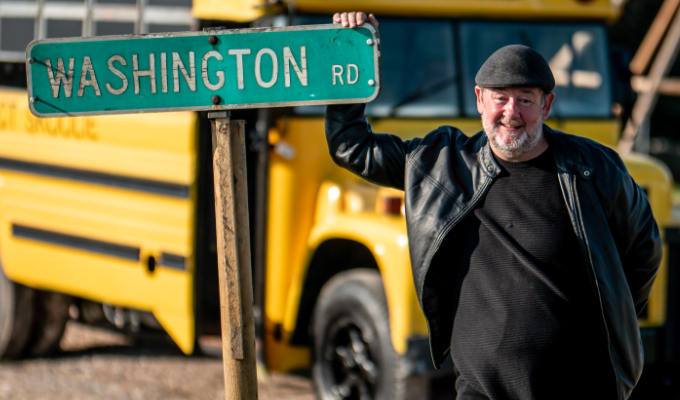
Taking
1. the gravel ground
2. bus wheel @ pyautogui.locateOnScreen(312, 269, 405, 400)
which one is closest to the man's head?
bus wheel @ pyautogui.locateOnScreen(312, 269, 405, 400)

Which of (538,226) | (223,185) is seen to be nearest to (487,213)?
(538,226)

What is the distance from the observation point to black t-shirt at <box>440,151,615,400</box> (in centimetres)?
280

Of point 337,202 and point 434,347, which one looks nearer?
point 434,347

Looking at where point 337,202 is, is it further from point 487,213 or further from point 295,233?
point 487,213

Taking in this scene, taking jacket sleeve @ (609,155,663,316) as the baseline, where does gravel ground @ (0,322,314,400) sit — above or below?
below

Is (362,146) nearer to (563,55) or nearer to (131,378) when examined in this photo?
(563,55)

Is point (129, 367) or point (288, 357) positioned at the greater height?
point (288, 357)

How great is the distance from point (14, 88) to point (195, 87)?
3901 millimetres

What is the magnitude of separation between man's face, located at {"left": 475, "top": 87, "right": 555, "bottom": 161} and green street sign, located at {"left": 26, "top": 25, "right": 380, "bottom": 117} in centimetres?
32

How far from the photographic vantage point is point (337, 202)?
5047mm

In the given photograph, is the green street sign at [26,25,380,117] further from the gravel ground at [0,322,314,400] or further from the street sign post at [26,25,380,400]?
the gravel ground at [0,322,314,400]

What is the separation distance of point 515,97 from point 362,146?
457 mm

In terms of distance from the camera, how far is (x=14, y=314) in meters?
6.38

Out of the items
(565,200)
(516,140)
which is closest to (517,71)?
(516,140)
